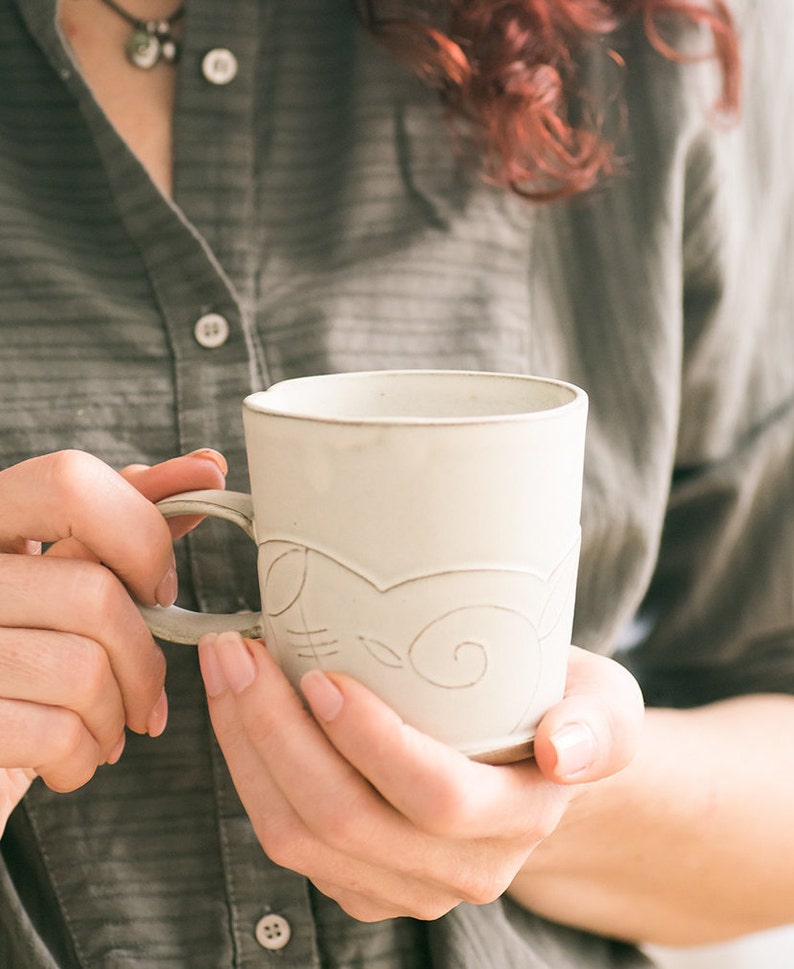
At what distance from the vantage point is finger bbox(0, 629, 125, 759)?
0.51m

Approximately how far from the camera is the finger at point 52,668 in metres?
0.51

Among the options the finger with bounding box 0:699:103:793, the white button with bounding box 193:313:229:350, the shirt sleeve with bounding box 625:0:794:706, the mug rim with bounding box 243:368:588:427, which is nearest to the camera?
the mug rim with bounding box 243:368:588:427

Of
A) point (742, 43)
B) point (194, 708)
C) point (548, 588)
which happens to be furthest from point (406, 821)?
point (742, 43)

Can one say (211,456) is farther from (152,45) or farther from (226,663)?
(152,45)

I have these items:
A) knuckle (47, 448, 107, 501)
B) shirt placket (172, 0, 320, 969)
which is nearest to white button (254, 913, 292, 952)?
shirt placket (172, 0, 320, 969)

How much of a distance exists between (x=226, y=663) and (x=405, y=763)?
0.34ft

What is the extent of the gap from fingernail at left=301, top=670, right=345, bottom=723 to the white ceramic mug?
10 millimetres

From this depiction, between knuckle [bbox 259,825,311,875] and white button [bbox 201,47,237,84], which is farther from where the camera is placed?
white button [bbox 201,47,237,84]

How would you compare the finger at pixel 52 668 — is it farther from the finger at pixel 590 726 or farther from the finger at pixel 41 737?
the finger at pixel 590 726

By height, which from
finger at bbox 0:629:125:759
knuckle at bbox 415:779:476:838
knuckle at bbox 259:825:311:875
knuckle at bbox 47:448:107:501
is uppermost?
knuckle at bbox 47:448:107:501

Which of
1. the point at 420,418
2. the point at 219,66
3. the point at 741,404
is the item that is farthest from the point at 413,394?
the point at 741,404

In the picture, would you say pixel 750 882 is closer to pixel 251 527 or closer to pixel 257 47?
pixel 251 527

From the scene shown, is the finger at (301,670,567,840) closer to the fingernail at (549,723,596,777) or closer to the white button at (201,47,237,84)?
the fingernail at (549,723,596,777)

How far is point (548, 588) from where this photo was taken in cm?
45
